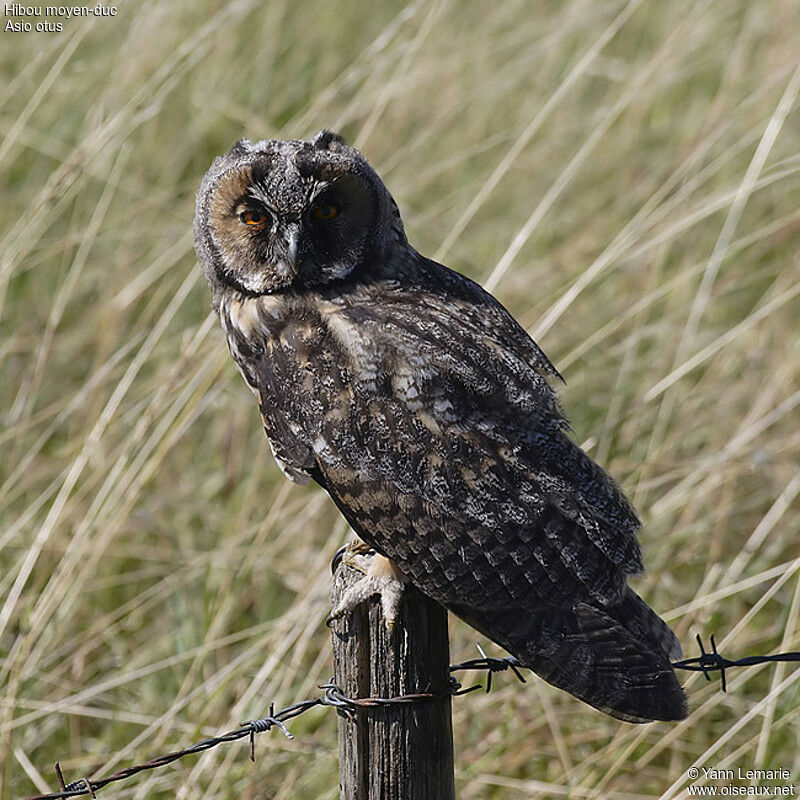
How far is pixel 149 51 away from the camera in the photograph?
143 inches

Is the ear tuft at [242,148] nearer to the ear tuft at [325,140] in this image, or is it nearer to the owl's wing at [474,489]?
the ear tuft at [325,140]

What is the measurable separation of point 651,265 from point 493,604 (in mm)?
1924

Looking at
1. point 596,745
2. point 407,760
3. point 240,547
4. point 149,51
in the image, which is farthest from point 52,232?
point 407,760

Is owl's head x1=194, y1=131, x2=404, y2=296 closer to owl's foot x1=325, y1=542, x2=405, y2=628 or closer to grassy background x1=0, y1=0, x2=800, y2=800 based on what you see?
grassy background x1=0, y1=0, x2=800, y2=800

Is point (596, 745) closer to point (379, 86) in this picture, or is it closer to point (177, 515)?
point (177, 515)

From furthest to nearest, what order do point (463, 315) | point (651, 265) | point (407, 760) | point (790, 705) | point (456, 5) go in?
point (456, 5) → point (651, 265) → point (790, 705) → point (463, 315) → point (407, 760)

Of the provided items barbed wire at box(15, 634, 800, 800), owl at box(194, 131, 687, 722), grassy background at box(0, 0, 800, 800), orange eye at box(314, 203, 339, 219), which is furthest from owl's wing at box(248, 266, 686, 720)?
grassy background at box(0, 0, 800, 800)

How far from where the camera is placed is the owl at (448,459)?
81.7 inches

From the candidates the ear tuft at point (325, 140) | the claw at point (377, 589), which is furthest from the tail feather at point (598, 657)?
the ear tuft at point (325, 140)

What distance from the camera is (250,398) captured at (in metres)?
3.71

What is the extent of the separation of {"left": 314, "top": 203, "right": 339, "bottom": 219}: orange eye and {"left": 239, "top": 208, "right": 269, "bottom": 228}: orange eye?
0.35ft

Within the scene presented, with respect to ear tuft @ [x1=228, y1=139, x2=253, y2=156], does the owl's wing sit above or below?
below

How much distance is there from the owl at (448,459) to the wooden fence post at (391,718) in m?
0.25

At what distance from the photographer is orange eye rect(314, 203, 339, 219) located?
2.28 m
